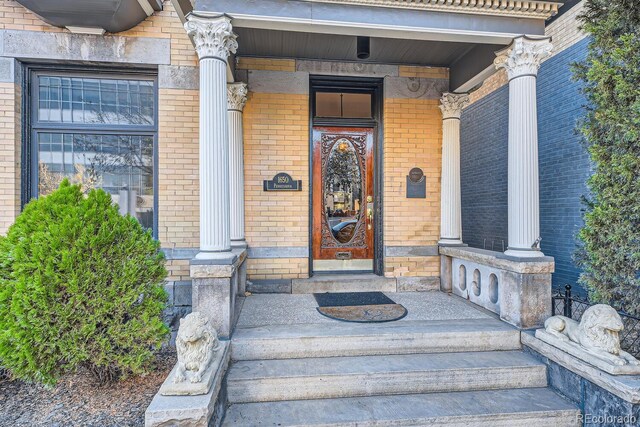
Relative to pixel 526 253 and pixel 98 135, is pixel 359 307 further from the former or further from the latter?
pixel 98 135

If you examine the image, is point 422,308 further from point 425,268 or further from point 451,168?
point 451,168

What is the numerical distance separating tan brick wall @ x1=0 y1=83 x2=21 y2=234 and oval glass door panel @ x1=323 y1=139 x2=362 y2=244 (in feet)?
13.4

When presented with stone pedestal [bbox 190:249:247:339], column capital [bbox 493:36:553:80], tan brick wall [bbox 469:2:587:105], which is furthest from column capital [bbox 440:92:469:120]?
stone pedestal [bbox 190:249:247:339]

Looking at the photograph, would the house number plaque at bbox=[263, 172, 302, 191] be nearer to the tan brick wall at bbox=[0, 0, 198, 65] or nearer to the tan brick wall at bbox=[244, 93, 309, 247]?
the tan brick wall at bbox=[244, 93, 309, 247]

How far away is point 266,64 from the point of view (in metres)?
5.09

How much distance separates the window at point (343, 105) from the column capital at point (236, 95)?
1213 millimetres

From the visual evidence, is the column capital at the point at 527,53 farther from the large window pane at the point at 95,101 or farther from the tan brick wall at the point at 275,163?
the large window pane at the point at 95,101

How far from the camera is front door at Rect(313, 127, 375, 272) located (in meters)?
5.45

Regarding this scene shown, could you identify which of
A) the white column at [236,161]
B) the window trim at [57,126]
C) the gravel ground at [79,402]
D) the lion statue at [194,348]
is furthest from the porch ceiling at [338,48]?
the gravel ground at [79,402]

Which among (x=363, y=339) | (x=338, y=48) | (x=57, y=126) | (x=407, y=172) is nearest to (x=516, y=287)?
(x=363, y=339)

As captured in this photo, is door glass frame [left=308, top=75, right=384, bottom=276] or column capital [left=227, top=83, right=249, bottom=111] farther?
door glass frame [left=308, top=75, right=384, bottom=276]

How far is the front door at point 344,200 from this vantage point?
5453mm

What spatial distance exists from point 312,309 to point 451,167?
2999mm

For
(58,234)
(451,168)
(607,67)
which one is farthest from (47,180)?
(607,67)
